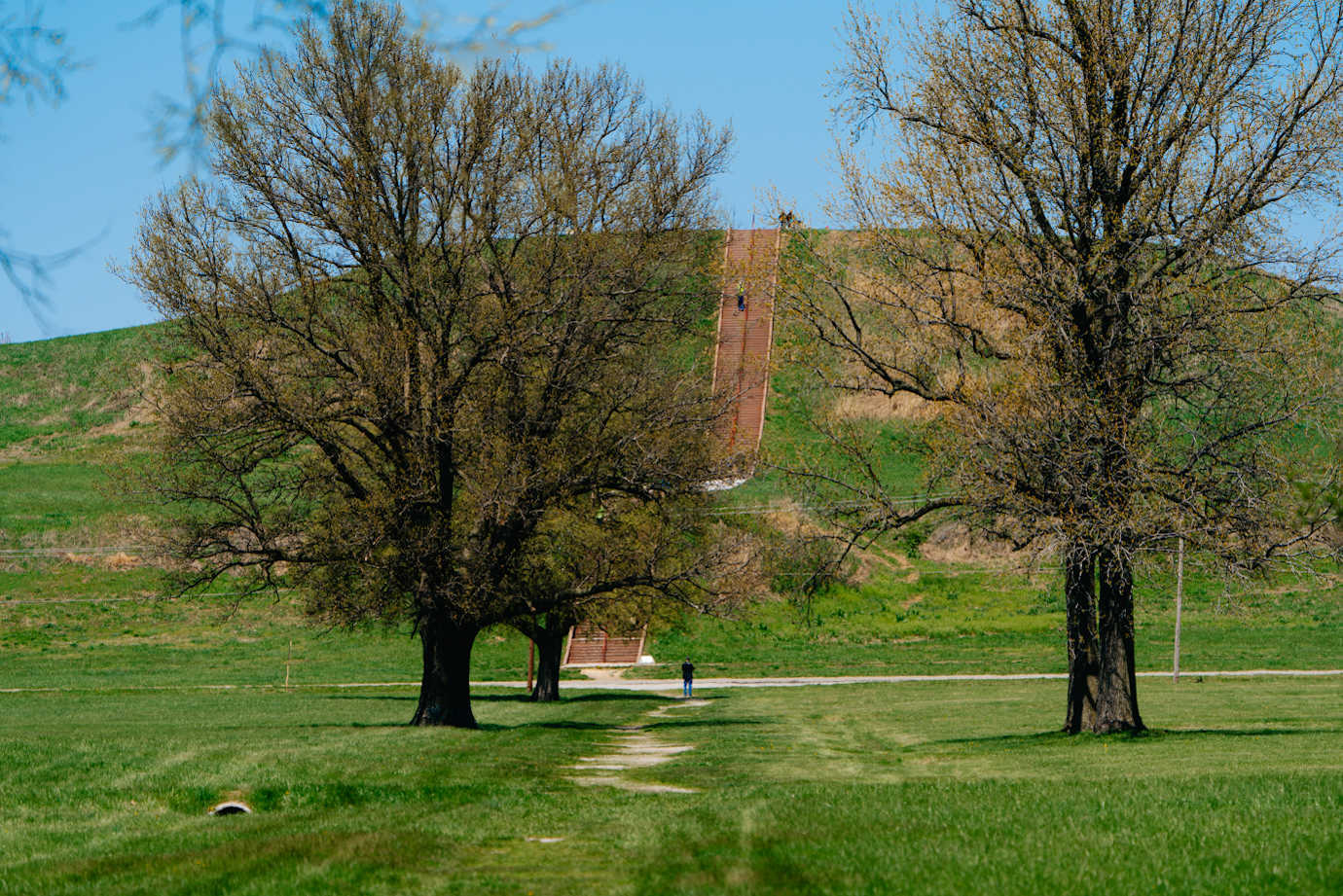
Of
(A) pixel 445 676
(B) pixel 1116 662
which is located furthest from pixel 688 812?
(A) pixel 445 676

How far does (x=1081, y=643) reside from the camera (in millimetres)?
19000

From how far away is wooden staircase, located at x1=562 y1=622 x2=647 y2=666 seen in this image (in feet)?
163

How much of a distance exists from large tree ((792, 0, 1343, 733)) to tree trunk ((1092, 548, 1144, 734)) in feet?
0.11

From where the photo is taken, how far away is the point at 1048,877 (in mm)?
7770

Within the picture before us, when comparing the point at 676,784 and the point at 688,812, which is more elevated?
the point at 688,812

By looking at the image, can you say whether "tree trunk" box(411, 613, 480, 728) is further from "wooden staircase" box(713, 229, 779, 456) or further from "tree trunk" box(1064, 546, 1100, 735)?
"tree trunk" box(1064, 546, 1100, 735)

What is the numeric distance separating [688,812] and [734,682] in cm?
3058

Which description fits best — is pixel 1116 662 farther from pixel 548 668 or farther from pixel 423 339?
pixel 548 668

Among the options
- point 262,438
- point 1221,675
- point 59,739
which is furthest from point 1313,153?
point 1221,675

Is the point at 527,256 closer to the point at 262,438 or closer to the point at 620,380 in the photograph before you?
the point at 620,380

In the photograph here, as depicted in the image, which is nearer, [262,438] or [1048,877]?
[1048,877]

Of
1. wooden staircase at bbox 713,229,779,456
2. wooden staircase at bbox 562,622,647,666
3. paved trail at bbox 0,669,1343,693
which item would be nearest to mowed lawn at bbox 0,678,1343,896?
wooden staircase at bbox 713,229,779,456

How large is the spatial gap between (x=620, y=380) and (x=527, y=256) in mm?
2624

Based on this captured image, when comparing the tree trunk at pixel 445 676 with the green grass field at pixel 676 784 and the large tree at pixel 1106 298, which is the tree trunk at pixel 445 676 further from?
the large tree at pixel 1106 298
